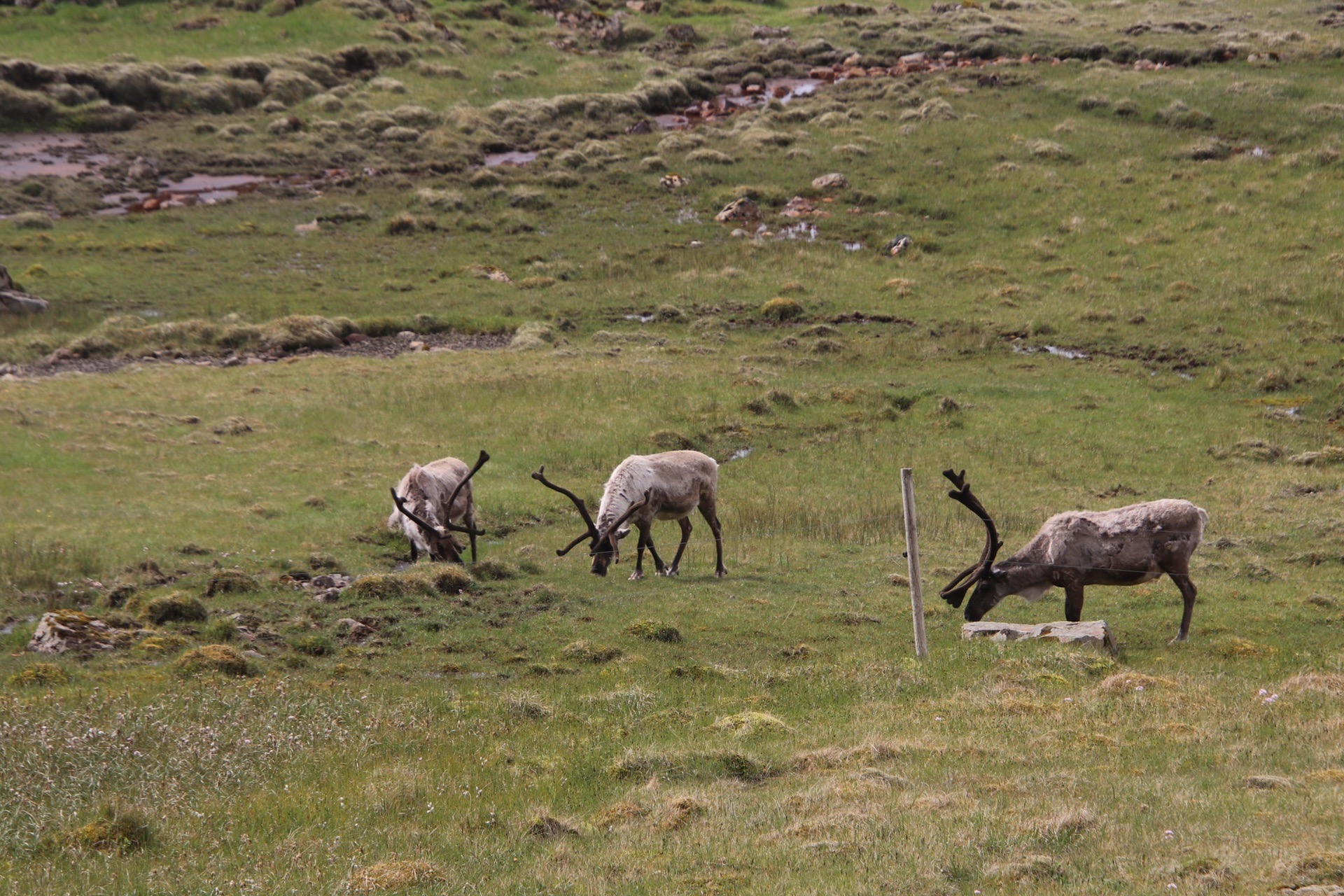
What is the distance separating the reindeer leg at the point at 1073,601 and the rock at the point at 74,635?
16133 mm

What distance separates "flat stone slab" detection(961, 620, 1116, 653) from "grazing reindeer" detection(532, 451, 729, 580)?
7479 millimetres

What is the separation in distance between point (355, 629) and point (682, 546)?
8312mm

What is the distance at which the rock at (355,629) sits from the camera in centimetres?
2008

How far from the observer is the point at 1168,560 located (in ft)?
63.8

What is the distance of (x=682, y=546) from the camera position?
2594 centimetres

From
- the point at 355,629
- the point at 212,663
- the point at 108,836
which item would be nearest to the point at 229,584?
the point at 355,629

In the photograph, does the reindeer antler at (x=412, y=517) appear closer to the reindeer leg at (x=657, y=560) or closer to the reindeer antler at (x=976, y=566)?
the reindeer leg at (x=657, y=560)

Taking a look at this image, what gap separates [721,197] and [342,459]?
3968 cm

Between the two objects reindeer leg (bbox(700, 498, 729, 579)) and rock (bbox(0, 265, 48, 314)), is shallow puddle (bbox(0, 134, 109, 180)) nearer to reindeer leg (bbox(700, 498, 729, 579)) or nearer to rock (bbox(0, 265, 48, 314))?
rock (bbox(0, 265, 48, 314))

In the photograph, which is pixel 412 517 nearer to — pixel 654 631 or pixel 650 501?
pixel 650 501

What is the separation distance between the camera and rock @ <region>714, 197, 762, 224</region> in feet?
213

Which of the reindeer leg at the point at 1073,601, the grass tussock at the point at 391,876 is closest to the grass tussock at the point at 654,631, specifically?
the reindeer leg at the point at 1073,601

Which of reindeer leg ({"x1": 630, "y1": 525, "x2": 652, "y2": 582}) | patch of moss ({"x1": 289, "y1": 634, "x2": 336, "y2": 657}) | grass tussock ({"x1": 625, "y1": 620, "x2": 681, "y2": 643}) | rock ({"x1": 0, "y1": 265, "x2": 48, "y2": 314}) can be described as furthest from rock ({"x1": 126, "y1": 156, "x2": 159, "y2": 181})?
grass tussock ({"x1": 625, "y1": 620, "x2": 681, "y2": 643})

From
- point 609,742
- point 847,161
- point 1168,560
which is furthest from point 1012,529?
point 847,161
